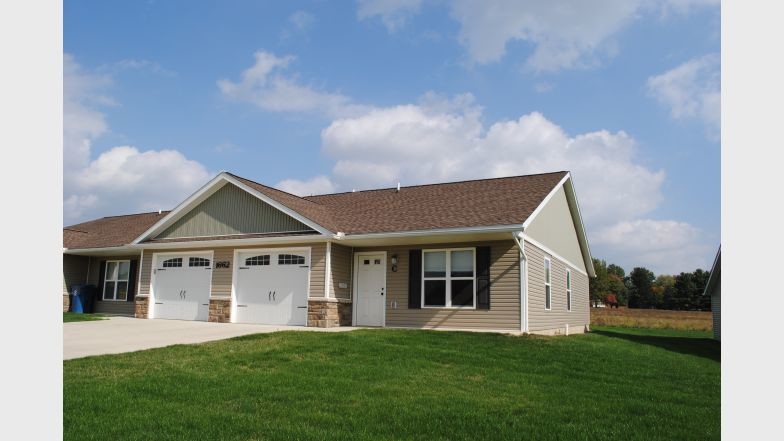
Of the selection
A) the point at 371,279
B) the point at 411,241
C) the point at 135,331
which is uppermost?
the point at 411,241

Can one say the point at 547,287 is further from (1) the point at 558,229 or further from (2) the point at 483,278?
(2) the point at 483,278

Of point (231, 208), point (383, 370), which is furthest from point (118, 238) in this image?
point (383, 370)

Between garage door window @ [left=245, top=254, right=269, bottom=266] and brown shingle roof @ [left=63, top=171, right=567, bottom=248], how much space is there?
1.73m

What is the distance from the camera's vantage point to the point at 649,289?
95.3m

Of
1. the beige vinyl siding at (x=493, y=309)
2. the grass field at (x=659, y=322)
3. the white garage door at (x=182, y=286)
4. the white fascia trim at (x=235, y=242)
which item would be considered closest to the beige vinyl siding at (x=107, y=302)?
the white garage door at (x=182, y=286)

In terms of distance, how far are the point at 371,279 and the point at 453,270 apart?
241 centimetres

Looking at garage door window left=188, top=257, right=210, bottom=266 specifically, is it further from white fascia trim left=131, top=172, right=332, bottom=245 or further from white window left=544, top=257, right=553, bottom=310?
white window left=544, top=257, right=553, bottom=310

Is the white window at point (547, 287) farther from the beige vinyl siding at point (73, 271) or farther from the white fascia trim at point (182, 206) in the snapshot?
the beige vinyl siding at point (73, 271)

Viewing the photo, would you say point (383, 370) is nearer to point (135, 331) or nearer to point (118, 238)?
point (135, 331)

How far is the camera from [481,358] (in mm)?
10055

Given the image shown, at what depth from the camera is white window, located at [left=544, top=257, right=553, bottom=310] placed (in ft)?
54.3

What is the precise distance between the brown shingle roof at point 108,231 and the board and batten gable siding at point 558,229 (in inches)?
534

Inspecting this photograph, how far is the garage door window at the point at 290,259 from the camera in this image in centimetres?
1592

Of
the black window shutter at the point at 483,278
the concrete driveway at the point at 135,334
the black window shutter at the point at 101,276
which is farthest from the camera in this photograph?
the black window shutter at the point at 101,276
